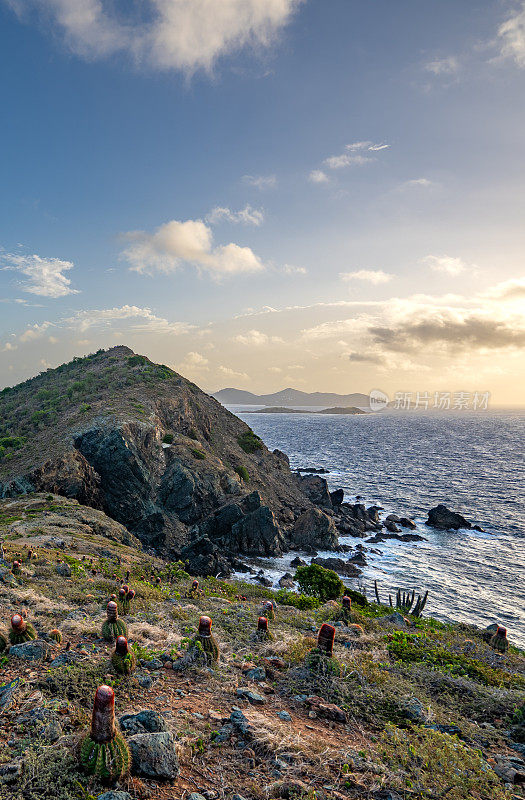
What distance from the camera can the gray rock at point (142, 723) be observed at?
6605 mm

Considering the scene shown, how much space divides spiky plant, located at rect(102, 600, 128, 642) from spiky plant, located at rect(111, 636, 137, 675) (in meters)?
1.94

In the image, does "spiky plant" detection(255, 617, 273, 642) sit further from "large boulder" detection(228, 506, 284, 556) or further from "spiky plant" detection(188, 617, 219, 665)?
"large boulder" detection(228, 506, 284, 556)

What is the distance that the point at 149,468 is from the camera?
44.1 meters

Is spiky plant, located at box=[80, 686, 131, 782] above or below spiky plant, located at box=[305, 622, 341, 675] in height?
above

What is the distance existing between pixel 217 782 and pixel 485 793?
16.2 ft

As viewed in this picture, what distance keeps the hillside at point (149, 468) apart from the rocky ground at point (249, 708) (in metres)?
21.8

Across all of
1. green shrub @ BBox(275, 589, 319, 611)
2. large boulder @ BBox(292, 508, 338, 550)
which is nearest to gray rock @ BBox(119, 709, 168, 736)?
green shrub @ BBox(275, 589, 319, 611)

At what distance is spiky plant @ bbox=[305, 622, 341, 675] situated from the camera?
34.0ft

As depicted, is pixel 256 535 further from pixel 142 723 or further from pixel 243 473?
pixel 142 723

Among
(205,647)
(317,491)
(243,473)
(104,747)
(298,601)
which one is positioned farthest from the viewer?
(317,491)

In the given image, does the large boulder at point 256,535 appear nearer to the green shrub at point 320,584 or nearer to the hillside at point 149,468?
the hillside at point 149,468

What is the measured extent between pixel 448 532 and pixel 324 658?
1992 inches

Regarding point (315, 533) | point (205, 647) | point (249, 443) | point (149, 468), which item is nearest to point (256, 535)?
point (315, 533)

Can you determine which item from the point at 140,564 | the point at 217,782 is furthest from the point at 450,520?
the point at 217,782
